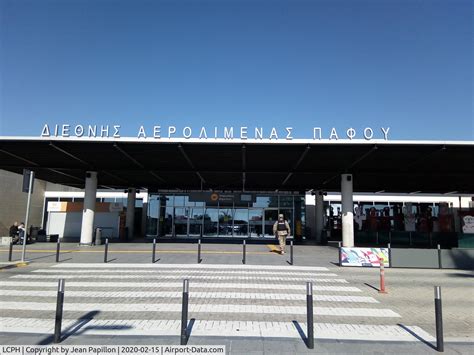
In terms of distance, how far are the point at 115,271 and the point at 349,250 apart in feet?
30.8

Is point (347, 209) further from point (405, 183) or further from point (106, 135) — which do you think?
point (106, 135)

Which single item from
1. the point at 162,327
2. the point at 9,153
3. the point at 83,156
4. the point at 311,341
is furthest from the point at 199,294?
the point at 9,153

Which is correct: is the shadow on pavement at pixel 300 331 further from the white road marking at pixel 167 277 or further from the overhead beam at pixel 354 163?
the overhead beam at pixel 354 163

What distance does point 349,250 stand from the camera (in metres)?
15.7

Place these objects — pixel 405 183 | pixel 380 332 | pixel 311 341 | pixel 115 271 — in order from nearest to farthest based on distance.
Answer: pixel 311 341 < pixel 380 332 < pixel 115 271 < pixel 405 183

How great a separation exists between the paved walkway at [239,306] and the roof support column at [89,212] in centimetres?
908

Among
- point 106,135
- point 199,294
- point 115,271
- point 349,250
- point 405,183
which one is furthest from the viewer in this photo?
point 405,183

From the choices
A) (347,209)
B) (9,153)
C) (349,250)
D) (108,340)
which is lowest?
(108,340)

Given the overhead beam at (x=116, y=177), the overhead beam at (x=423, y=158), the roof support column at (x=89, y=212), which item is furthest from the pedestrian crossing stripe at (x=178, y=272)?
the overhead beam at (x=116, y=177)

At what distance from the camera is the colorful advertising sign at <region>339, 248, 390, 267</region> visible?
15.4 metres

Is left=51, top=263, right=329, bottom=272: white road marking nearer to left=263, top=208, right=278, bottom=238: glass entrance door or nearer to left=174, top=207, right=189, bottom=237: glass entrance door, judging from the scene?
left=263, top=208, right=278, bottom=238: glass entrance door

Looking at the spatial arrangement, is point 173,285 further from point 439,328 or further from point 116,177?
point 116,177

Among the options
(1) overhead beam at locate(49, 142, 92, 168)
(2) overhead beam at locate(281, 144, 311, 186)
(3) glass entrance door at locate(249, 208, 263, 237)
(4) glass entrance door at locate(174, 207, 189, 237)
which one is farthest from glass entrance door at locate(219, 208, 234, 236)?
(1) overhead beam at locate(49, 142, 92, 168)

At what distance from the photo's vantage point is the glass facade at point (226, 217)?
35125mm
